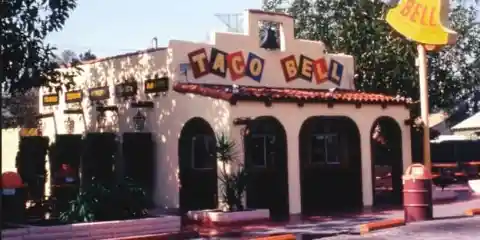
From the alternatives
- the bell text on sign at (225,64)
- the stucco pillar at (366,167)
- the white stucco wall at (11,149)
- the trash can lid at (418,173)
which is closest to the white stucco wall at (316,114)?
the stucco pillar at (366,167)

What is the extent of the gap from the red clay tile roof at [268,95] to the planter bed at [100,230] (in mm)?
4193

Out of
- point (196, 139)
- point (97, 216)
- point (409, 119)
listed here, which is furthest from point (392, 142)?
point (97, 216)

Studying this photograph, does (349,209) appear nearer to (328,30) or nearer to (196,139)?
(196,139)

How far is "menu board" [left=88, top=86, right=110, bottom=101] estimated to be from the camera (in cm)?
2042

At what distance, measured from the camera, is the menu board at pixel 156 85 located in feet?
60.2

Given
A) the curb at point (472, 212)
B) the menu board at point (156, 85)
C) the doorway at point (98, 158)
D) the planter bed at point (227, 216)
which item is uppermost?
the menu board at point (156, 85)

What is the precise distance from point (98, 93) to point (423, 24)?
10.2 m

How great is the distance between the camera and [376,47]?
2656 cm

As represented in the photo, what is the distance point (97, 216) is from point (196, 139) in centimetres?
573

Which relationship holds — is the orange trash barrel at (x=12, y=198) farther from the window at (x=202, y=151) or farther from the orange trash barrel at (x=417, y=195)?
the orange trash barrel at (x=417, y=195)

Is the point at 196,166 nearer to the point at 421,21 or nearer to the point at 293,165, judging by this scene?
the point at 293,165

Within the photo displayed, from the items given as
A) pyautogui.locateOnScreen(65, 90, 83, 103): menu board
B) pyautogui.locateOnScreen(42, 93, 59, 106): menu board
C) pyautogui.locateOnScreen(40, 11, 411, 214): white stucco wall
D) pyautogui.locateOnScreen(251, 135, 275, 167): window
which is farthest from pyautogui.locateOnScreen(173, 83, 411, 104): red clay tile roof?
pyautogui.locateOnScreen(42, 93, 59, 106): menu board

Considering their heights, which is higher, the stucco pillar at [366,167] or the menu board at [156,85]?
the menu board at [156,85]

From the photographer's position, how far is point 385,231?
46.2ft
